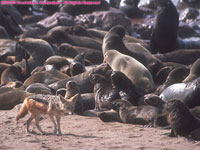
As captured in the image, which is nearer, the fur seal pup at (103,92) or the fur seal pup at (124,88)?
the fur seal pup at (103,92)

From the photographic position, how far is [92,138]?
5875 millimetres

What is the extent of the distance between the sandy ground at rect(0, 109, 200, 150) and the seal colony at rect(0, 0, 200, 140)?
24 cm

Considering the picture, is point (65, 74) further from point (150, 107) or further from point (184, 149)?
point (184, 149)

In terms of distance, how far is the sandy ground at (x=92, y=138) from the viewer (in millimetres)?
5309

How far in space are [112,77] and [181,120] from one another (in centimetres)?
306

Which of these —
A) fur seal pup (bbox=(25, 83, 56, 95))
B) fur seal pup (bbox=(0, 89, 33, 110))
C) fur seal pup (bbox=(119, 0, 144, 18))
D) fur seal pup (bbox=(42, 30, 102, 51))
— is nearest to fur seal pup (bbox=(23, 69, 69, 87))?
fur seal pup (bbox=(25, 83, 56, 95))

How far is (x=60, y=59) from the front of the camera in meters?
13.1

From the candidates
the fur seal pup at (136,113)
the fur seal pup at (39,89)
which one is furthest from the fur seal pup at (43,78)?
the fur seal pup at (136,113)

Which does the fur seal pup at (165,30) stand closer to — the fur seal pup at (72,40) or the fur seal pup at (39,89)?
the fur seal pup at (72,40)

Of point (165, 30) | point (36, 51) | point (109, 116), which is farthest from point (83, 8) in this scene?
point (109, 116)

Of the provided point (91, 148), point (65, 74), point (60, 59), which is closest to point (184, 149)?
point (91, 148)

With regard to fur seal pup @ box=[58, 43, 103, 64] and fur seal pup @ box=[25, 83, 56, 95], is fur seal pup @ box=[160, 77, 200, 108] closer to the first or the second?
fur seal pup @ box=[25, 83, 56, 95]

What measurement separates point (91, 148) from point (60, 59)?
319 inches

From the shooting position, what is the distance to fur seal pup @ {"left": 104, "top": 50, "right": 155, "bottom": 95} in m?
9.60
